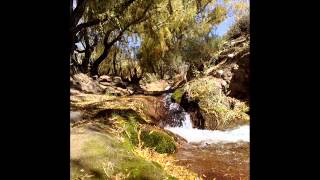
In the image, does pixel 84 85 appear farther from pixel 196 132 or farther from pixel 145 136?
pixel 145 136

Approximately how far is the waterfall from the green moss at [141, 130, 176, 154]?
3.60ft

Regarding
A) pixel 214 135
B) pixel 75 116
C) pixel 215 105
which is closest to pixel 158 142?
pixel 75 116

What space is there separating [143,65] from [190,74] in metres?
2.97

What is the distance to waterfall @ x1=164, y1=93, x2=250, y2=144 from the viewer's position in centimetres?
749

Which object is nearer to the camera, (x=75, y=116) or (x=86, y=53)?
(x=75, y=116)

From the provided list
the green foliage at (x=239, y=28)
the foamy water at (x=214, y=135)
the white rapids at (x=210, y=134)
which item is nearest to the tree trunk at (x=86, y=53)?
the green foliage at (x=239, y=28)

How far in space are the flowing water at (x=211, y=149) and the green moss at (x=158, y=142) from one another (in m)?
0.16

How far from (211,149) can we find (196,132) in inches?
55.9

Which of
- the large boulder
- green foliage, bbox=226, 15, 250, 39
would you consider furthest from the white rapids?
green foliage, bbox=226, 15, 250, 39

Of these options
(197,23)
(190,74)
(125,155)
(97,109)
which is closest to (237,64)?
(190,74)

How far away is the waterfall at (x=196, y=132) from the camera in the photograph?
7490 millimetres

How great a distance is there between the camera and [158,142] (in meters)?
6.19

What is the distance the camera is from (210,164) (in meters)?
5.70
